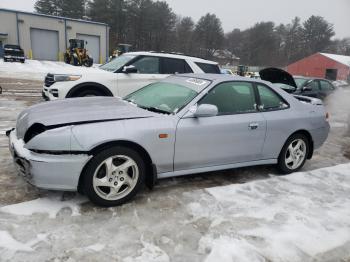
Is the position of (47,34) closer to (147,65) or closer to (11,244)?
(147,65)

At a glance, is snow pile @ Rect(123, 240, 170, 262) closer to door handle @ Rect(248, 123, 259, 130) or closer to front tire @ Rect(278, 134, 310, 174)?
door handle @ Rect(248, 123, 259, 130)

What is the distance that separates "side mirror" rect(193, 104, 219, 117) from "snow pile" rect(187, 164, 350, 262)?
3.18 ft

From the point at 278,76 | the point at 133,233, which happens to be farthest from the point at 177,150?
the point at 278,76

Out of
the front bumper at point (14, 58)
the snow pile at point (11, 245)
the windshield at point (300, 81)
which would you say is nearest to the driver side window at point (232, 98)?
the snow pile at point (11, 245)

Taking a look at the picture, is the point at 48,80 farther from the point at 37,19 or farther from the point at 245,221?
the point at 37,19

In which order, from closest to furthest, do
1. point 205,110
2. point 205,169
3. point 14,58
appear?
point 205,110 → point 205,169 → point 14,58

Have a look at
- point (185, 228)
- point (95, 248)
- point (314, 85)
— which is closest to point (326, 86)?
point (314, 85)

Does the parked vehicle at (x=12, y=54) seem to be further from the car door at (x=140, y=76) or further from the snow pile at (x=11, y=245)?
the snow pile at (x=11, y=245)

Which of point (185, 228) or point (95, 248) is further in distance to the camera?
point (185, 228)

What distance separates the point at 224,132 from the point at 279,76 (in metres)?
4.76

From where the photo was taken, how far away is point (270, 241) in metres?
3.03

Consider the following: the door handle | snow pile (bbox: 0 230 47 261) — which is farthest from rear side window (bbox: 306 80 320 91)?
snow pile (bbox: 0 230 47 261)

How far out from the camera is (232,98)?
170 inches

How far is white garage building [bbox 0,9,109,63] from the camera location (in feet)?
109
